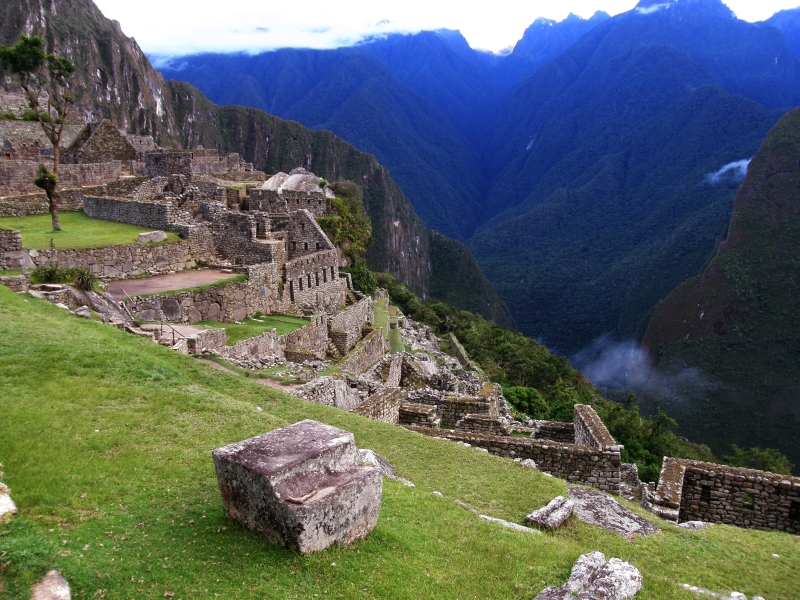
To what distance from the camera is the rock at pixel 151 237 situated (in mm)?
18462

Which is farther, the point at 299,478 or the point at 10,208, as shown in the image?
the point at 10,208

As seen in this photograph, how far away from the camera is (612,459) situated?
35.0 ft

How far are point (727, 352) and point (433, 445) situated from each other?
362 feet

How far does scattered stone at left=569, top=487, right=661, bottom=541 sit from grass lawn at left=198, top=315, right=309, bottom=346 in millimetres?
10137

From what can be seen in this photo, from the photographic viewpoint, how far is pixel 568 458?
10812 mm

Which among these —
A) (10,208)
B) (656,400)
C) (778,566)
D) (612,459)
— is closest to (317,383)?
(612,459)

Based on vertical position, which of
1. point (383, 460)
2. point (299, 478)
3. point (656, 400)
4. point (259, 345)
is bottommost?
point (656, 400)

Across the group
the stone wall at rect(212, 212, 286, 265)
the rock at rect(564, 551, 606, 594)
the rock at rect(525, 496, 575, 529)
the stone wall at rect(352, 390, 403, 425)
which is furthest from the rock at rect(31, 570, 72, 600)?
the stone wall at rect(212, 212, 286, 265)

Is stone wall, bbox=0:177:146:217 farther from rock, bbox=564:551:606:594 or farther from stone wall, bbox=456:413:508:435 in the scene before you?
rock, bbox=564:551:606:594

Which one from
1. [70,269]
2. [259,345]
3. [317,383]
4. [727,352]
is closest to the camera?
[317,383]

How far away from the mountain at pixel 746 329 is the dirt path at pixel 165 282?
73.9 metres

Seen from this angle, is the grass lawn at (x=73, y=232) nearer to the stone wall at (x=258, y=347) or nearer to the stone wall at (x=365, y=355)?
the stone wall at (x=258, y=347)

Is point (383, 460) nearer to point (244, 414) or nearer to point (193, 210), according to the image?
point (244, 414)

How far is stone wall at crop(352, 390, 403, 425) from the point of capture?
12023mm
